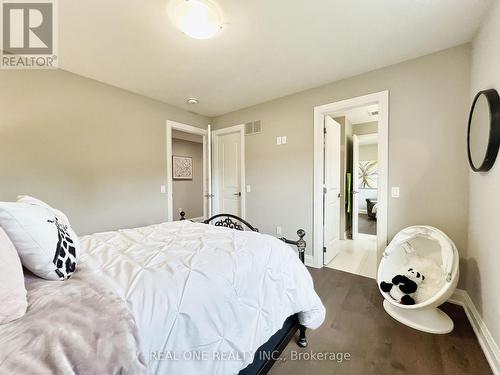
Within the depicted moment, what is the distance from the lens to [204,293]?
94 cm

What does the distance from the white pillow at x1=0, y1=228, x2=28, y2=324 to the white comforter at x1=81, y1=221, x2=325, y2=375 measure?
0.26 m

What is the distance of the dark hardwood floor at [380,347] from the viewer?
1.38m

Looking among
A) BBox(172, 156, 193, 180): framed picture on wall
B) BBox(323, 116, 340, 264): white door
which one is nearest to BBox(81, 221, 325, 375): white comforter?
BBox(323, 116, 340, 264): white door

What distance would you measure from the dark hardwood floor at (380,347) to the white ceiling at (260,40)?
2.48 m

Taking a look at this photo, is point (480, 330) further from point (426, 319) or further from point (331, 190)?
point (331, 190)

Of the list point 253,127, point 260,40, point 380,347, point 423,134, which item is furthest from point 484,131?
point 253,127

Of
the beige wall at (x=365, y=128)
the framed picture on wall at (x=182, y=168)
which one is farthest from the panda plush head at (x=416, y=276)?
the framed picture on wall at (x=182, y=168)

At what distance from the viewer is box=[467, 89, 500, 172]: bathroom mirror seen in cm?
144

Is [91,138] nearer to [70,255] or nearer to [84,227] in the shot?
[84,227]

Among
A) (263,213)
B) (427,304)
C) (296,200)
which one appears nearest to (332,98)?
(296,200)

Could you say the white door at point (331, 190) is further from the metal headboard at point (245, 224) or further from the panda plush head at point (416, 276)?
the panda plush head at point (416, 276)

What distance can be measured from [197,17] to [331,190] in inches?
106

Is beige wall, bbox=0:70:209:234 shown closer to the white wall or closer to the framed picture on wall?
the framed picture on wall

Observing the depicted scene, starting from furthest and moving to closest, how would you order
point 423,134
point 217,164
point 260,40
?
1. point 217,164
2. point 423,134
3. point 260,40
